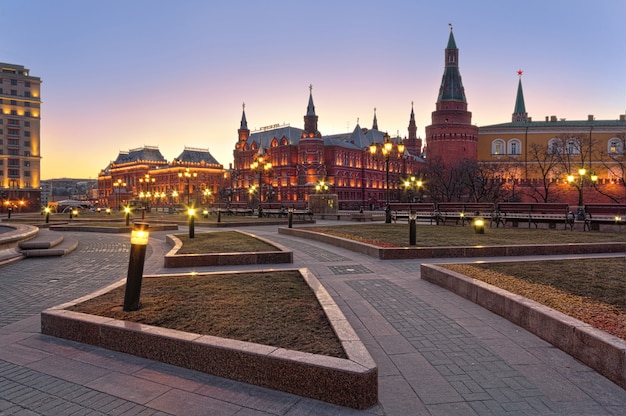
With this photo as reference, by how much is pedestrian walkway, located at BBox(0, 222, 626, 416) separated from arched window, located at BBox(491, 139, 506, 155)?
73526 millimetres

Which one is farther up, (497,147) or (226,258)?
(497,147)

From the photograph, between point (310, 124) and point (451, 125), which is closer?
point (451, 125)

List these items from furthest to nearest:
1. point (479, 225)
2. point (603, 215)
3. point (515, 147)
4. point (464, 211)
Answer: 1. point (515, 147)
2. point (464, 211)
3. point (603, 215)
4. point (479, 225)

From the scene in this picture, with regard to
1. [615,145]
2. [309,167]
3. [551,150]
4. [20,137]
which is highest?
[20,137]

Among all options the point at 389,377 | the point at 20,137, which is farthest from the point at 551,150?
the point at 20,137

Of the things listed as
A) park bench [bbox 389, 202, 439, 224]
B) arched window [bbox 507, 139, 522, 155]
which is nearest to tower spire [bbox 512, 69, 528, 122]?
arched window [bbox 507, 139, 522, 155]

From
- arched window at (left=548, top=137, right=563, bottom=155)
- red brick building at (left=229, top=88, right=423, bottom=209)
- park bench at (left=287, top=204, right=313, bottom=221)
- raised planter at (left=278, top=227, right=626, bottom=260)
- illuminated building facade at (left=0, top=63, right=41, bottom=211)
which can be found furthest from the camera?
illuminated building facade at (left=0, top=63, right=41, bottom=211)

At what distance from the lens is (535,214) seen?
24125 millimetres

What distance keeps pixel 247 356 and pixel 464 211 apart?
84.8 ft

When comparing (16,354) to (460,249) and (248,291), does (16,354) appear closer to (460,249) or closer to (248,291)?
(248,291)

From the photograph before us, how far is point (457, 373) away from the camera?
455 centimetres

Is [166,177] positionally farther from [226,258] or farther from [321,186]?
[226,258]

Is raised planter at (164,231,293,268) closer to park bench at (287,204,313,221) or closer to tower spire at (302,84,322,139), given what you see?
park bench at (287,204,313,221)

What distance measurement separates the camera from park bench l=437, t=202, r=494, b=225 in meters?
26.1
